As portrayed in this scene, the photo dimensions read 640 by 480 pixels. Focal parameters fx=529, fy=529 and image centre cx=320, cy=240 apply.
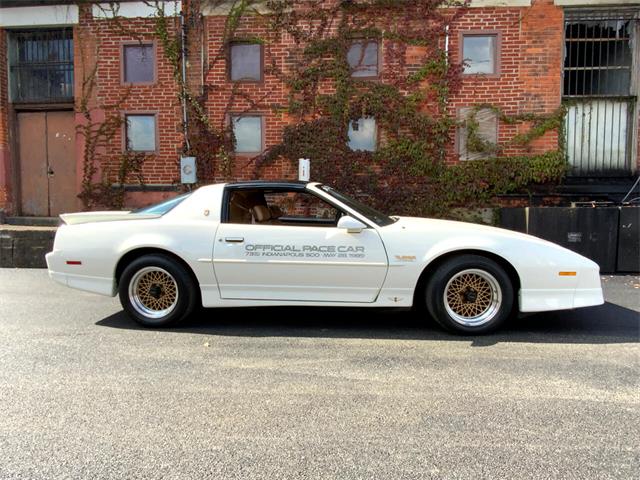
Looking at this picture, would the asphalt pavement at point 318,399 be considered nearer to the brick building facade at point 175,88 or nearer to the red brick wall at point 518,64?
the red brick wall at point 518,64

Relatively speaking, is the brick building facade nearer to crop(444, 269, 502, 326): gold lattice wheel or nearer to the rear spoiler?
the rear spoiler

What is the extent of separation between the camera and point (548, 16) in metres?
9.94

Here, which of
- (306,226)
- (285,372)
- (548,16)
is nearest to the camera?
(285,372)

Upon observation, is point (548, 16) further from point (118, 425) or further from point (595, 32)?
point (118, 425)

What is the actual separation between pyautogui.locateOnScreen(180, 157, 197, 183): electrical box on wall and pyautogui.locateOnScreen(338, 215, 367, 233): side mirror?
6.53 meters

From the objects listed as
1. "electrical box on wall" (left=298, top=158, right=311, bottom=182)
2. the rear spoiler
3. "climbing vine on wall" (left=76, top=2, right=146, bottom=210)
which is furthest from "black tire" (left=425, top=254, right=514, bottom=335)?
"climbing vine on wall" (left=76, top=2, right=146, bottom=210)

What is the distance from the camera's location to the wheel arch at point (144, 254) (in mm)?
5098

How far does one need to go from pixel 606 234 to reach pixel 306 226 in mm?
5330

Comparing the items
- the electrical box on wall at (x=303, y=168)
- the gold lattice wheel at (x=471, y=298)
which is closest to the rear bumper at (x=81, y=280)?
the gold lattice wheel at (x=471, y=298)

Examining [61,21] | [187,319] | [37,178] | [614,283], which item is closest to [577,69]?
[614,283]

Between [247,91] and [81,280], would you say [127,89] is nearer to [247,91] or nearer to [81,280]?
[247,91]

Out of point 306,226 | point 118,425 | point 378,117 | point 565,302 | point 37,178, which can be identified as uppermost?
point 378,117

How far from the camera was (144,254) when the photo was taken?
5176 millimetres

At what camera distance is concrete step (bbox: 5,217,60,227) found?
1091 cm
